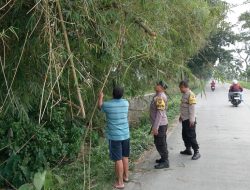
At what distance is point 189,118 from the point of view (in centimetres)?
734

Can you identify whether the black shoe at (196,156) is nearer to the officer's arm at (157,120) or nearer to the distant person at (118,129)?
the officer's arm at (157,120)

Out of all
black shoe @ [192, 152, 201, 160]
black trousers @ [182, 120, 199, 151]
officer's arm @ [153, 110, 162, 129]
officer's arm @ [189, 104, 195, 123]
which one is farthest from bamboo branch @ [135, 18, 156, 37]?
black shoe @ [192, 152, 201, 160]

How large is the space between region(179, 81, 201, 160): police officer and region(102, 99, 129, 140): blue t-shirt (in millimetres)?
1776

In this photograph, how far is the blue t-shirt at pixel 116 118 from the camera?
5484 mm

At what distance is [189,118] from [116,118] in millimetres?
2172

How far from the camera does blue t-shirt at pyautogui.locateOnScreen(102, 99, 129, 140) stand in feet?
18.0

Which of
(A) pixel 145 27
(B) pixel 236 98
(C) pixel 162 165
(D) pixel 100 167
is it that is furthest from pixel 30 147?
(B) pixel 236 98

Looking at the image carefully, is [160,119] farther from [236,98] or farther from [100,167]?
[236,98]

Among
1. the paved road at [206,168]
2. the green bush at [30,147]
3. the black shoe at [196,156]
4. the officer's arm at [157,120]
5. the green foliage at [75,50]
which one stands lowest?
the paved road at [206,168]

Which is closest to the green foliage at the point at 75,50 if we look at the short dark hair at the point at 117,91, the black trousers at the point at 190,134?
the short dark hair at the point at 117,91

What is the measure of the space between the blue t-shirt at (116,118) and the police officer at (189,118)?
178 centimetres

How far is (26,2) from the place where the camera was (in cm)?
328

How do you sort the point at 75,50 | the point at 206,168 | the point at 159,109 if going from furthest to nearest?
the point at 206,168 → the point at 159,109 → the point at 75,50

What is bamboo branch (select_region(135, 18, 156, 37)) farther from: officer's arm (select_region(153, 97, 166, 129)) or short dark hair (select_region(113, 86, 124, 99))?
officer's arm (select_region(153, 97, 166, 129))
